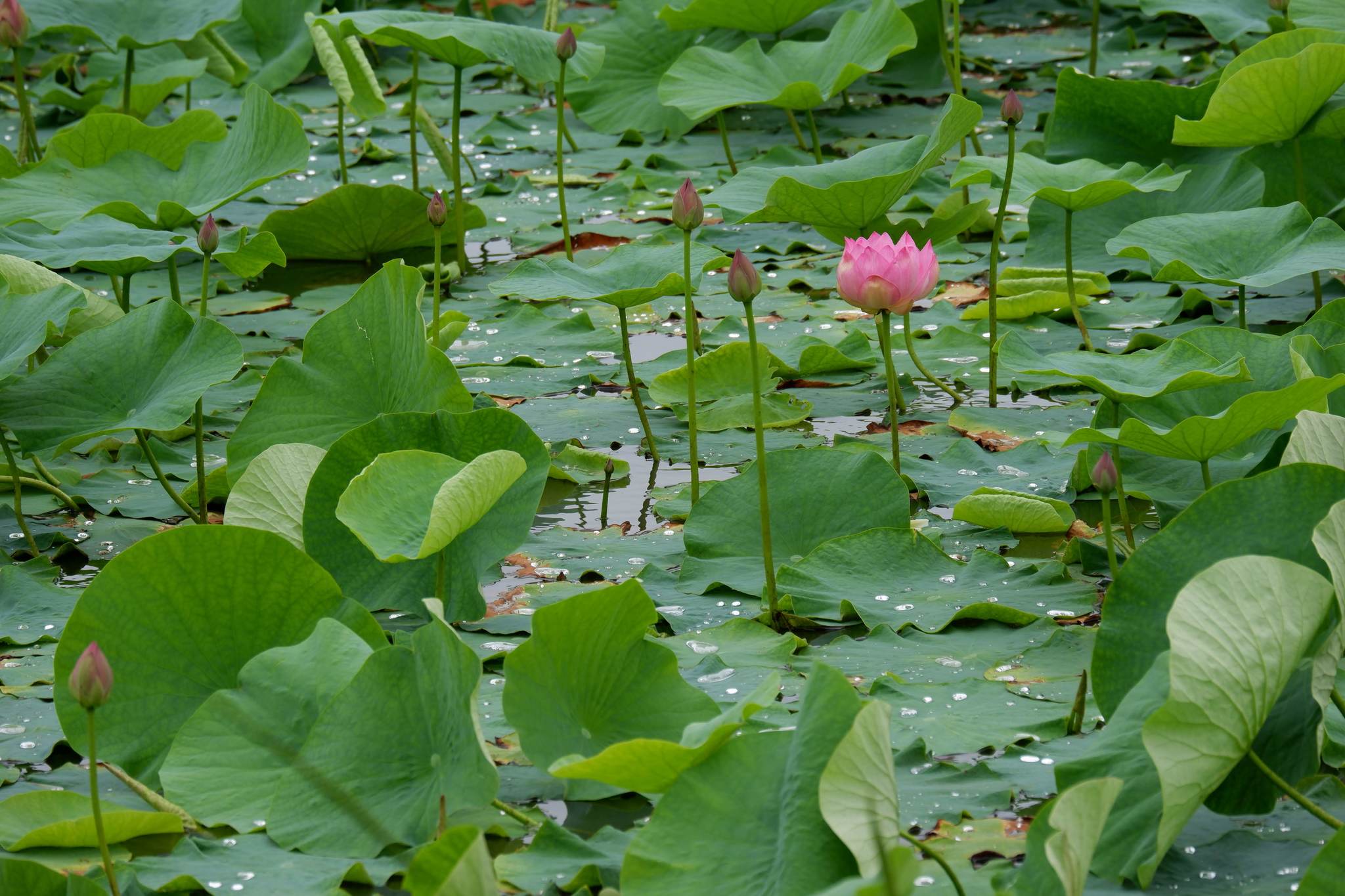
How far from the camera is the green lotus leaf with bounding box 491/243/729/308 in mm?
1791

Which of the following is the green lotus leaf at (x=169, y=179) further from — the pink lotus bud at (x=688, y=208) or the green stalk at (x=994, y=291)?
the green stalk at (x=994, y=291)

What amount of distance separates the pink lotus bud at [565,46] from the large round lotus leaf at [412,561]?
4.03 ft

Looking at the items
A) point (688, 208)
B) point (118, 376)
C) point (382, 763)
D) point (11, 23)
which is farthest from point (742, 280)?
point (11, 23)

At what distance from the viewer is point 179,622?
120 centimetres

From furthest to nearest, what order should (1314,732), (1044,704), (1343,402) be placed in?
1. (1343,402)
2. (1044,704)
3. (1314,732)

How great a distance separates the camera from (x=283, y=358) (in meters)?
1.63

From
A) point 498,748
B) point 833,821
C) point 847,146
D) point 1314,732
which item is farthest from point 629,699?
point 847,146

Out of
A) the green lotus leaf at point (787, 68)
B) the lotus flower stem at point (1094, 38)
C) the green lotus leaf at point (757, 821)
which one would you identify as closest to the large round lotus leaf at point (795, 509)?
the green lotus leaf at point (757, 821)

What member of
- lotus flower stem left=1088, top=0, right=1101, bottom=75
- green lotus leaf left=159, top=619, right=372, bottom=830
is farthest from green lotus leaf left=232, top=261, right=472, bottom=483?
lotus flower stem left=1088, top=0, right=1101, bottom=75

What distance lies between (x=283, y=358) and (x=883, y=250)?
0.69m

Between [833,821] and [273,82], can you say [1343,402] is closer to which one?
[833,821]

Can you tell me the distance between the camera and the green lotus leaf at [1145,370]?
4.56 ft

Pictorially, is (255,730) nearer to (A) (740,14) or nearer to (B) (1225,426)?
(B) (1225,426)

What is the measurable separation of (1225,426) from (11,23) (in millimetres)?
2059
